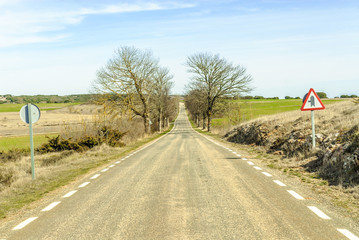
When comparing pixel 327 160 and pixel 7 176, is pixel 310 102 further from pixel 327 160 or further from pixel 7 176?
pixel 7 176

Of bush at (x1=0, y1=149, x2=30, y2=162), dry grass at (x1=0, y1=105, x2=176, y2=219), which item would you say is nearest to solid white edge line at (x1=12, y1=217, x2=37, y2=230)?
dry grass at (x1=0, y1=105, x2=176, y2=219)

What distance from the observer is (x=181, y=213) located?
19.7 feet

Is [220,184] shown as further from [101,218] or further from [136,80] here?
[136,80]

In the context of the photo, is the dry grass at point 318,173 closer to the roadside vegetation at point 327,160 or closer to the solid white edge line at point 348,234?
the roadside vegetation at point 327,160

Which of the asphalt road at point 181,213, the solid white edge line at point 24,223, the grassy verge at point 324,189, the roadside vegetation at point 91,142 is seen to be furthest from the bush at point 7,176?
the grassy verge at point 324,189

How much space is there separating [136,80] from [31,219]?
3991 cm

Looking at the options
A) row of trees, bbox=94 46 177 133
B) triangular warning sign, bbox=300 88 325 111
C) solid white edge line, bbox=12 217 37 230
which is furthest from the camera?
row of trees, bbox=94 46 177 133

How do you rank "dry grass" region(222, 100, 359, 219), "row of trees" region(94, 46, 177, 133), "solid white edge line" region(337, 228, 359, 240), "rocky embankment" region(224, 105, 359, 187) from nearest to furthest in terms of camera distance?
"solid white edge line" region(337, 228, 359, 240)
"dry grass" region(222, 100, 359, 219)
"rocky embankment" region(224, 105, 359, 187)
"row of trees" region(94, 46, 177, 133)

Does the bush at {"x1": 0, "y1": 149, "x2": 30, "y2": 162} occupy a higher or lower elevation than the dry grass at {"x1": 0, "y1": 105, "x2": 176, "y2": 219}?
lower

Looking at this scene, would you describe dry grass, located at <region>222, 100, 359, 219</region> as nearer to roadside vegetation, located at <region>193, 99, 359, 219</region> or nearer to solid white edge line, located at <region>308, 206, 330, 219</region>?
roadside vegetation, located at <region>193, 99, 359, 219</region>

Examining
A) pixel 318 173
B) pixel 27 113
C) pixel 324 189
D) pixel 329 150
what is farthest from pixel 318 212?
pixel 27 113

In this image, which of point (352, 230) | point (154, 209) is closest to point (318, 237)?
point (352, 230)

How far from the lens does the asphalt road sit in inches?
194

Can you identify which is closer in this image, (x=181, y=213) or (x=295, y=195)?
(x=181, y=213)
